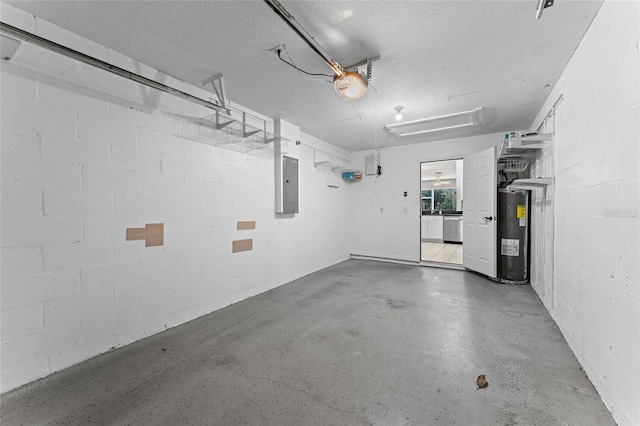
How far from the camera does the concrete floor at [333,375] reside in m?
1.50

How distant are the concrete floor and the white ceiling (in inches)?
101

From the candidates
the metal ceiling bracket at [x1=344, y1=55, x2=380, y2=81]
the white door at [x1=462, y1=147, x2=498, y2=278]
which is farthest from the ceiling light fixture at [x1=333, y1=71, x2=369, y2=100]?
the white door at [x1=462, y1=147, x2=498, y2=278]

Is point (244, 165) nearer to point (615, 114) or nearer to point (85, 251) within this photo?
point (85, 251)

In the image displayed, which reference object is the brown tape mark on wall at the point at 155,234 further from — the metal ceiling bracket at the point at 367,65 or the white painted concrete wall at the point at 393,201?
the white painted concrete wall at the point at 393,201

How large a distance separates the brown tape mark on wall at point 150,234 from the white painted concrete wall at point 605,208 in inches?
136

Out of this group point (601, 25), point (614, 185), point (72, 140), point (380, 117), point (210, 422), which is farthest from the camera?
point (380, 117)

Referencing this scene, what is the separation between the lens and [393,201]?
5836 millimetres

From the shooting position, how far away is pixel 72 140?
2.04m

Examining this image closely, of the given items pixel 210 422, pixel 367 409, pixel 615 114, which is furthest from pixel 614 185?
pixel 210 422

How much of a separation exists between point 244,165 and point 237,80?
3.51 ft

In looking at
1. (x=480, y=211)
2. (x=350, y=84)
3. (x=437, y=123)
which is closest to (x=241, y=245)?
(x=350, y=84)

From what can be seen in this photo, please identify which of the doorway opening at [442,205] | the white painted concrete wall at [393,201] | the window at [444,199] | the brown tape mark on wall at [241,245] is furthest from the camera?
the window at [444,199]

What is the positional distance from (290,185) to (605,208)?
342cm

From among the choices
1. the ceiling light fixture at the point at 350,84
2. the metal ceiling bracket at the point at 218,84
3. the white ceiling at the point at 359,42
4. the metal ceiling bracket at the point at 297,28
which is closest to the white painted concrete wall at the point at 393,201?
the white ceiling at the point at 359,42
